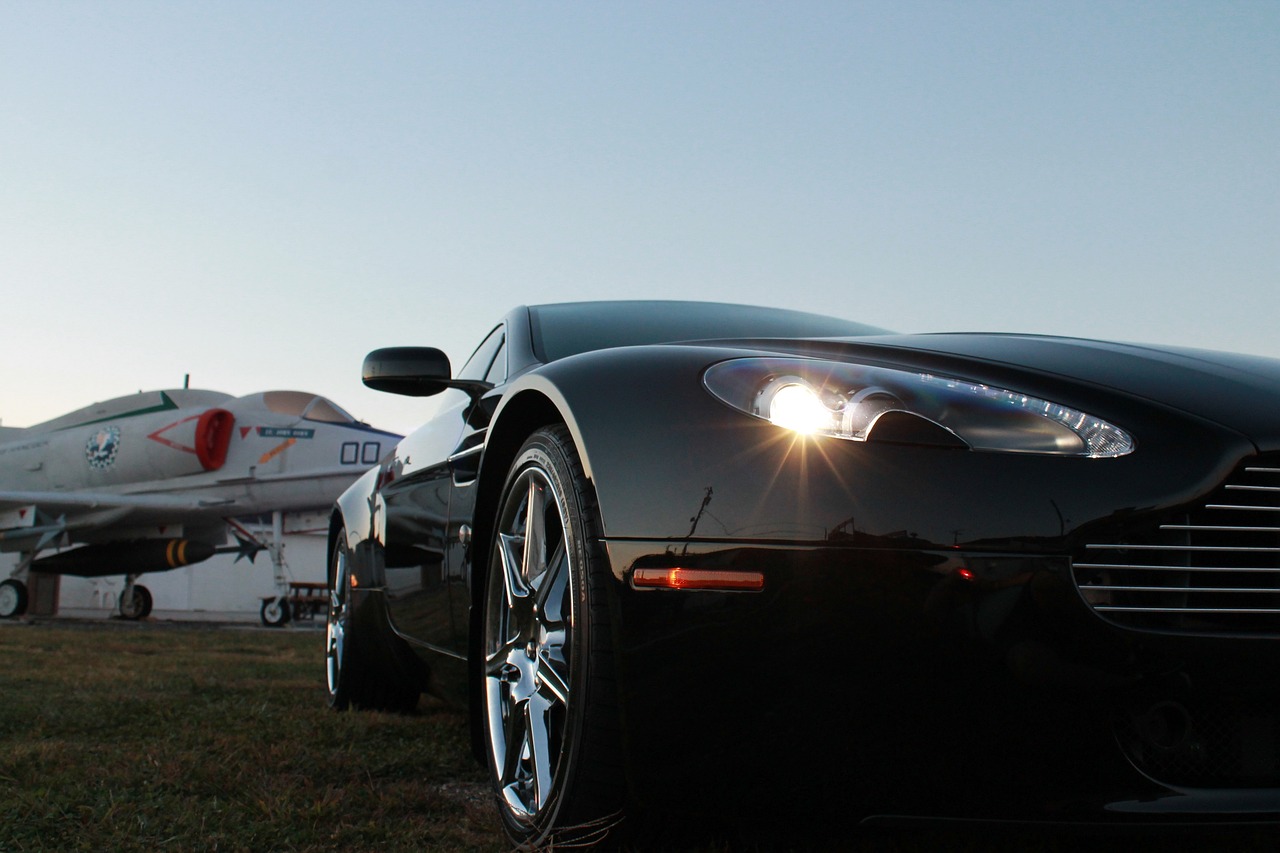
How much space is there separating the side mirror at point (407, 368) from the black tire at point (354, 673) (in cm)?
107

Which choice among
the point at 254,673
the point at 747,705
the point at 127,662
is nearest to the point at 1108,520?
the point at 747,705

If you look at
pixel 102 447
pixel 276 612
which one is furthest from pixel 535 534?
pixel 102 447

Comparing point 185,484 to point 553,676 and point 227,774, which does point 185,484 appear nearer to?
point 227,774

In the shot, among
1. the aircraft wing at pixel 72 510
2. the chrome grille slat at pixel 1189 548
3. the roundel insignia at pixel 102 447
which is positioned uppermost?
the roundel insignia at pixel 102 447

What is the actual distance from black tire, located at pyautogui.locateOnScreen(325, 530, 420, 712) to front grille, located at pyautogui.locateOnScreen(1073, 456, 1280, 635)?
2.62 m

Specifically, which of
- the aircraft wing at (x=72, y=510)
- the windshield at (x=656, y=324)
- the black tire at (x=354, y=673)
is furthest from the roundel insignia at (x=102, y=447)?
the windshield at (x=656, y=324)

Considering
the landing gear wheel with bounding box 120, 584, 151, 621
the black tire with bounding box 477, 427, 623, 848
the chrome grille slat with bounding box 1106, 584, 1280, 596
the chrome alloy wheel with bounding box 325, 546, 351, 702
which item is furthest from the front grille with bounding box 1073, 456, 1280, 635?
the landing gear wheel with bounding box 120, 584, 151, 621

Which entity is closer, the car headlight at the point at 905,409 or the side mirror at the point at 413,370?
the car headlight at the point at 905,409

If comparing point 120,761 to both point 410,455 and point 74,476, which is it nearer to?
point 410,455

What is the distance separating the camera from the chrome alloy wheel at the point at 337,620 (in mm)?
4016

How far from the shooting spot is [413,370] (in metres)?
Result: 2.86

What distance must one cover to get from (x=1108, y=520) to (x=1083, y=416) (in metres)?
0.19

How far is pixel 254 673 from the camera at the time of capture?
5855 mm

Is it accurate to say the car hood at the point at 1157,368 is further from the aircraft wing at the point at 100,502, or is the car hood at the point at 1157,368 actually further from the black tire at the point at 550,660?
the aircraft wing at the point at 100,502
